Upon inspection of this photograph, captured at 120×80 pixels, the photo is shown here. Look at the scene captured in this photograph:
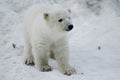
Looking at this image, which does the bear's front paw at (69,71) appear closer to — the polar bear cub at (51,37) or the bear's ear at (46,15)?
the polar bear cub at (51,37)

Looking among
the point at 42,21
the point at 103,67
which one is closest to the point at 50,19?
the point at 42,21

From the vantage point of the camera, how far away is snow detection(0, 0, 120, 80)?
6.64 meters

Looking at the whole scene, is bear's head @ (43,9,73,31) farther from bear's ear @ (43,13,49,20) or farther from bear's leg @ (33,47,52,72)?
bear's leg @ (33,47,52,72)

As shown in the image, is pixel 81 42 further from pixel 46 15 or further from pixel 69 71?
pixel 46 15

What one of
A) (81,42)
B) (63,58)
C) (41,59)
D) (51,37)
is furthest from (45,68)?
(81,42)

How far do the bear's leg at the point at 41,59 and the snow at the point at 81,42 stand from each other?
12 cm

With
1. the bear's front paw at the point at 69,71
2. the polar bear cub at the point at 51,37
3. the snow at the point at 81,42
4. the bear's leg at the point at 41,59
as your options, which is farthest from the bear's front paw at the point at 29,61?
the bear's front paw at the point at 69,71

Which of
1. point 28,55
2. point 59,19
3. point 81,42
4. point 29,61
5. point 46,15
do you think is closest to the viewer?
point 59,19

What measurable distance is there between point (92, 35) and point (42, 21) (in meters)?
2.29

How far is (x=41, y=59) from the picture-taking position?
22.1 feet

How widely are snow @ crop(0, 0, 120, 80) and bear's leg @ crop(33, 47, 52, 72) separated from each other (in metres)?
0.12

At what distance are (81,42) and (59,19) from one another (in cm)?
229

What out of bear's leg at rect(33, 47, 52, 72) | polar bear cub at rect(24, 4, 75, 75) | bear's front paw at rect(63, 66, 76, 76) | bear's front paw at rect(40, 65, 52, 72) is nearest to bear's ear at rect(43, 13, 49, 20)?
polar bear cub at rect(24, 4, 75, 75)

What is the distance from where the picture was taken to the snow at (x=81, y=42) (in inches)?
261
